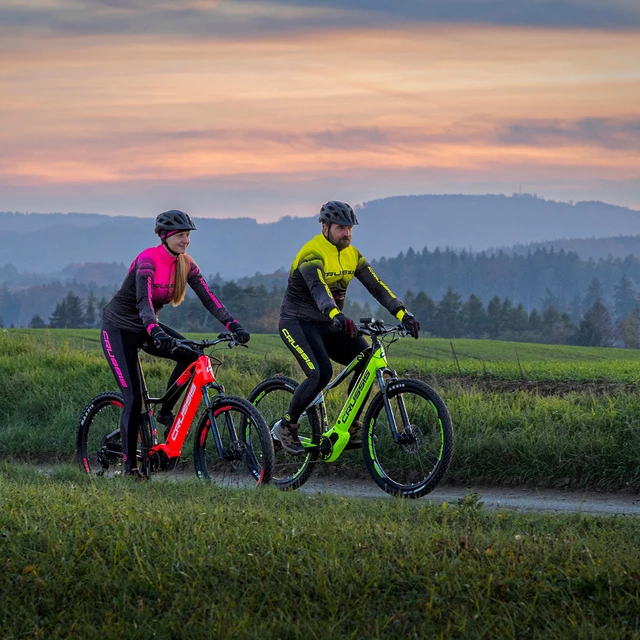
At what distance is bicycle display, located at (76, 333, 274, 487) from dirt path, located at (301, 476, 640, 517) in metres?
0.78

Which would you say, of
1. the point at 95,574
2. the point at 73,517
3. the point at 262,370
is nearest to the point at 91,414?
the point at 73,517

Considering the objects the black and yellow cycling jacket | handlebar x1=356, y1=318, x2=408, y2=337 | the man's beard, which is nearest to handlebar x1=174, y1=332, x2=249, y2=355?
the black and yellow cycling jacket

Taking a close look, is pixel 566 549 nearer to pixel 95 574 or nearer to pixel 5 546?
pixel 95 574

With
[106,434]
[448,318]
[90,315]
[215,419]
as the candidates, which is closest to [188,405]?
[215,419]

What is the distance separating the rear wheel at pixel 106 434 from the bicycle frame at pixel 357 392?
4.88 feet

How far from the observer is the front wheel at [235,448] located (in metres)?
8.47

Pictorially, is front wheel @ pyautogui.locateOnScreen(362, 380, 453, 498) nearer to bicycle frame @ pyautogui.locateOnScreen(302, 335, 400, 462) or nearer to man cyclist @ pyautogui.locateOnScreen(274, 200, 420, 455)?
bicycle frame @ pyautogui.locateOnScreen(302, 335, 400, 462)

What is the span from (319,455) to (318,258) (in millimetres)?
1763

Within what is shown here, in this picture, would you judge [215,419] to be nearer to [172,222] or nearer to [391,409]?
[391,409]

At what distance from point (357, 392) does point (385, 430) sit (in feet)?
1.49

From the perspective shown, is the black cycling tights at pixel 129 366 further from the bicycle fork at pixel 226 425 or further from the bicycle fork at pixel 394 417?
the bicycle fork at pixel 394 417

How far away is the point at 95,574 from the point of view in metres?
5.27

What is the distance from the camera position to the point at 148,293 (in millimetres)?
8508

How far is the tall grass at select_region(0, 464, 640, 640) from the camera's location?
185 inches
